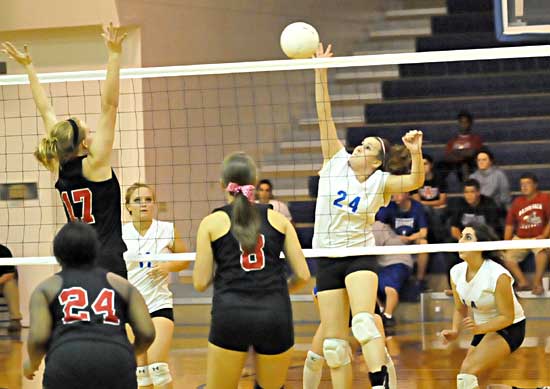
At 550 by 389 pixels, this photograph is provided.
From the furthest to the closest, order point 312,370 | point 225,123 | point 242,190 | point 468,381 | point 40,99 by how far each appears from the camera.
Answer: point 225,123 → point 312,370 → point 468,381 → point 40,99 → point 242,190

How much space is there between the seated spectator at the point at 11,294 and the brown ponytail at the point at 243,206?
8.00 metres

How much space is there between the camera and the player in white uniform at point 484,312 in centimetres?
682

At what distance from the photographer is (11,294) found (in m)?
13.0

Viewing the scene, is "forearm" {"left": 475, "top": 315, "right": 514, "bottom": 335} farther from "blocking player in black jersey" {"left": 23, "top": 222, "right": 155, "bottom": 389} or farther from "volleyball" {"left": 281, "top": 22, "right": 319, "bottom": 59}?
"blocking player in black jersey" {"left": 23, "top": 222, "right": 155, "bottom": 389}

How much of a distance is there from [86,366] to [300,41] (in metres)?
3.41

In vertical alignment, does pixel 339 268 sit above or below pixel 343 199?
below

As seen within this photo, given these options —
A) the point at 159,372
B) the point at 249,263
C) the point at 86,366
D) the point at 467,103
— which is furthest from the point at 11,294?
the point at 86,366

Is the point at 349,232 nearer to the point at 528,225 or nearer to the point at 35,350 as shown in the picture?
the point at 35,350

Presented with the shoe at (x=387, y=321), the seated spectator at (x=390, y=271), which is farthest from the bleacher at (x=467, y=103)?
the shoe at (x=387, y=321)

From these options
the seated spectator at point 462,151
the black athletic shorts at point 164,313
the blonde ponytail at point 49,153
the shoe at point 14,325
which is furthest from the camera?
the shoe at point 14,325

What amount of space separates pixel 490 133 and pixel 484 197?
1.87 m

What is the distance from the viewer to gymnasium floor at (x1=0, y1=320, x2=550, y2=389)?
8477 mm

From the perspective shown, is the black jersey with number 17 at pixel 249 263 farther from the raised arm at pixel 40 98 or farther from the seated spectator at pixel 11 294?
the seated spectator at pixel 11 294

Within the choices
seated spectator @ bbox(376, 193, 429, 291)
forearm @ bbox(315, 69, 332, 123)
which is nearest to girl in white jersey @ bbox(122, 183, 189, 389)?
forearm @ bbox(315, 69, 332, 123)
